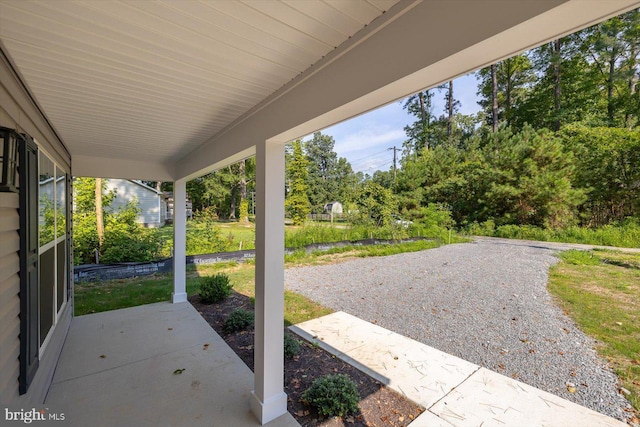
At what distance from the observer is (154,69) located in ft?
4.82

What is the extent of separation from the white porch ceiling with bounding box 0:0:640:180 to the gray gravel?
125 inches

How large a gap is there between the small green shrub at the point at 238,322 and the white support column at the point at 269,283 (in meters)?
1.54

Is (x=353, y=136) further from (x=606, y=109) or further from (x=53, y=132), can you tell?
(x=53, y=132)

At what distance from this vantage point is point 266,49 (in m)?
1.25

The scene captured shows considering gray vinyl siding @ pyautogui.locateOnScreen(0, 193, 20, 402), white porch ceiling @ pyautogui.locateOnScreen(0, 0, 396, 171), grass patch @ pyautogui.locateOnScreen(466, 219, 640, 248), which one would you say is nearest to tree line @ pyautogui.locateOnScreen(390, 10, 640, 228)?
grass patch @ pyautogui.locateOnScreen(466, 219, 640, 248)

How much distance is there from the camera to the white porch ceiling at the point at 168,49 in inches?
39.2

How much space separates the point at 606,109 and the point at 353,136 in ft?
56.9

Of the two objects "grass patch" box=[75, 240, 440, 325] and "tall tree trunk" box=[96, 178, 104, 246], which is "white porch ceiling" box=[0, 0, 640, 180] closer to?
"grass patch" box=[75, 240, 440, 325]

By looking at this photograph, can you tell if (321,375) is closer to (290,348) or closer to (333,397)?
(290,348)

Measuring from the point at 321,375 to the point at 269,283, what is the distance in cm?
129

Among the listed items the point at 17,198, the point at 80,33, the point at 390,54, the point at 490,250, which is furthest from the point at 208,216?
the point at 490,250

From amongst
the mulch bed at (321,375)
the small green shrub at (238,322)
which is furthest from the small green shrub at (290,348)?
the small green shrub at (238,322)

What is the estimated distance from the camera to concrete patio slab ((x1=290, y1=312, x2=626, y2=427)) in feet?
6.70

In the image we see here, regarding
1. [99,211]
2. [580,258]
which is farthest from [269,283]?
[580,258]
